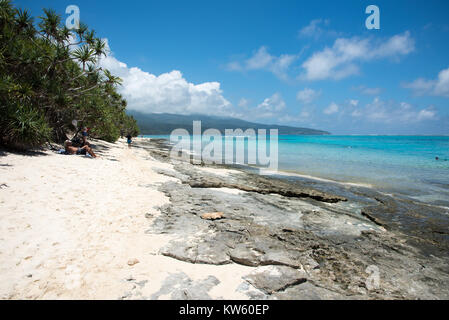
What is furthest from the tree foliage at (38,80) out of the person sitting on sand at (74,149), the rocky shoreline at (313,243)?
the rocky shoreline at (313,243)

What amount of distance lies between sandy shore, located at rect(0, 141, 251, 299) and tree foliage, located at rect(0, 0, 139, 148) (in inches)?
138

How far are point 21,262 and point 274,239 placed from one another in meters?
4.76

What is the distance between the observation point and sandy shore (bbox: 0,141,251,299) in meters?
3.18

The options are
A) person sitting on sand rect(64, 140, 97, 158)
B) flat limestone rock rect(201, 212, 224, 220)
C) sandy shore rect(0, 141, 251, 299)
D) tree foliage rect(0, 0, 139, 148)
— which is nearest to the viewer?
sandy shore rect(0, 141, 251, 299)

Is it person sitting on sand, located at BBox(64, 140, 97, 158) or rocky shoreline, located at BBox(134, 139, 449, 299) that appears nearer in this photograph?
rocky shoreline, located at BBox(134, 139, 449, 299)

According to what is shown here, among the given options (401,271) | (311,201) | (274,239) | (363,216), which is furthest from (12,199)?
(363,216)

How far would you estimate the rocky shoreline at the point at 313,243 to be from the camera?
3.67 m

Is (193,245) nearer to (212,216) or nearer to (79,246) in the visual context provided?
(212,216)

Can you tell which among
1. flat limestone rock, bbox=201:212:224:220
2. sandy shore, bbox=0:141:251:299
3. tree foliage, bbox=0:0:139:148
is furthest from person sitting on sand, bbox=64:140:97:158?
flat limestone rock, bbox=201:212:224:220

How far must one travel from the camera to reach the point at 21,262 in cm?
347
